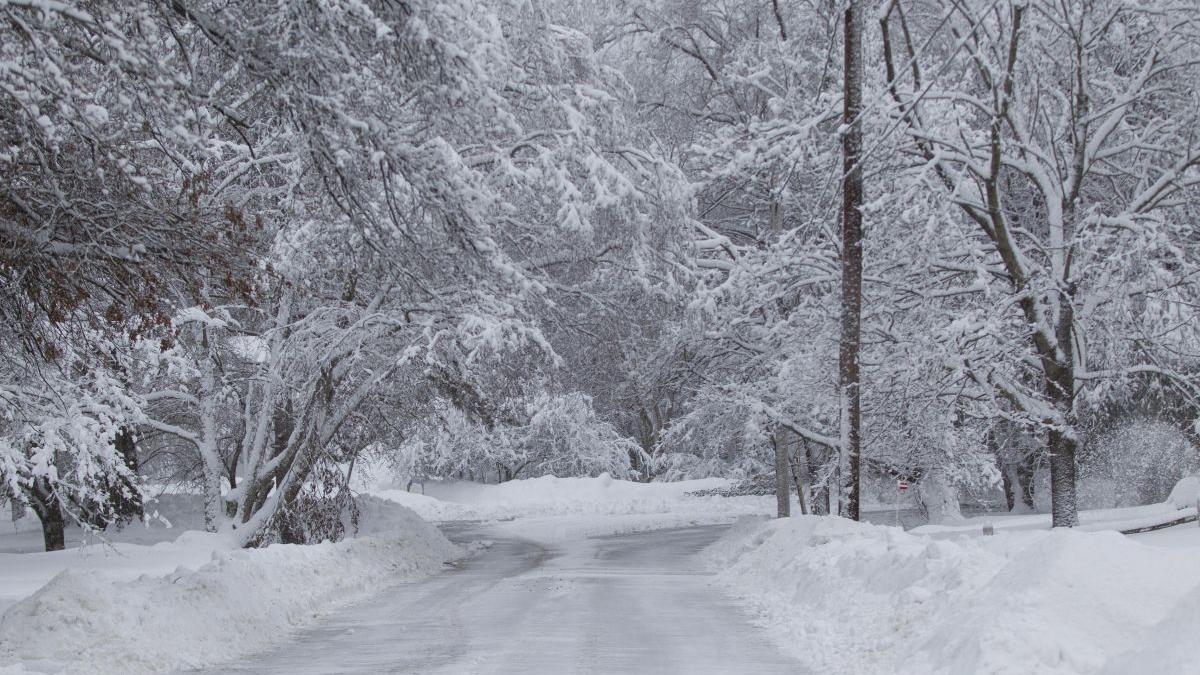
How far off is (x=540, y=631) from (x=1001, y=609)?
193 inches

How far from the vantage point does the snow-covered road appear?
9008 mm

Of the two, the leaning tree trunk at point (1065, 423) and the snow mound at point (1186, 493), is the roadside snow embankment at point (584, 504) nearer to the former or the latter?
the leaning tree trunk at point (1065, 423)

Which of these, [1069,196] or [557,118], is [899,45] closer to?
[1069,196]

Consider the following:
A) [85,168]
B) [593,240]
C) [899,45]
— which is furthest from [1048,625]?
[899,45]

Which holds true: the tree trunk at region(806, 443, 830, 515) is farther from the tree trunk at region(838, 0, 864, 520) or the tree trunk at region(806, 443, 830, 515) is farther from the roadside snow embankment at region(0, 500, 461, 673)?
the roadside snow embankment at region(0, 500, 461, 673)

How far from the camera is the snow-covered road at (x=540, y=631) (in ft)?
29.6

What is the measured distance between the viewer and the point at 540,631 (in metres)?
10.9

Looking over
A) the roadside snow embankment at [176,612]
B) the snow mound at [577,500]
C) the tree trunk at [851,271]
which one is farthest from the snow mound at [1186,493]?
the snow mound at [577,500]

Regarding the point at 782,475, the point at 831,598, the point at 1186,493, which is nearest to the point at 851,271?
the point at 1186,493

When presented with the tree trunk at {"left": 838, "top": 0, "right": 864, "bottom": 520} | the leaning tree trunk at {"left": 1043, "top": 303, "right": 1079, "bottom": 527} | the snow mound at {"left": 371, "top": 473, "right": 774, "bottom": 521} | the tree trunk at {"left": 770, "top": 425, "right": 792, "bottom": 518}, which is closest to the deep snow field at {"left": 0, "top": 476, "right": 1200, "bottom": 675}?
the leaning tree trunk at {"left": 1043, "top": 303, "right": 1079, "bottom": 527}

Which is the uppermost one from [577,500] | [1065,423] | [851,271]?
[851,271]

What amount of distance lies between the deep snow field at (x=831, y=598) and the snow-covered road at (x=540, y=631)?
482mm

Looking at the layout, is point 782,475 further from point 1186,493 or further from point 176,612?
point 176,612

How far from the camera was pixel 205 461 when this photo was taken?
20750mm
